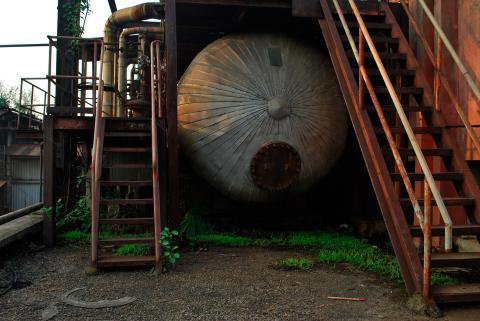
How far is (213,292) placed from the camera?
4.66 metres

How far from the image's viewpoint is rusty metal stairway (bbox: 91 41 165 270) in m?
5.40

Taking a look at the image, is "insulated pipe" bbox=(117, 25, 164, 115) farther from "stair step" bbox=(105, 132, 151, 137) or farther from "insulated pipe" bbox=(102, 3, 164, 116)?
"stair step" bbox=(105, 132, 151, 137)

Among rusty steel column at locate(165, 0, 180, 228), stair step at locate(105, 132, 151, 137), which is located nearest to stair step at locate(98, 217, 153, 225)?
rusty steel column at locate(165, 0, 180, 228)

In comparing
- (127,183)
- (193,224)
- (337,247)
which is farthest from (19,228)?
(337,247)

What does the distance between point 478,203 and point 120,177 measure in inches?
248

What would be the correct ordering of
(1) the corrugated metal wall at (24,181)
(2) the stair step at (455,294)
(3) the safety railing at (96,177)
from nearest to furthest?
(2) the stair step at (455,294)
(3) the safety railing at (96,177)
(1) the corrugated metal wall at (24,181)

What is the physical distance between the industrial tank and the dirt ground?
1.60 metres

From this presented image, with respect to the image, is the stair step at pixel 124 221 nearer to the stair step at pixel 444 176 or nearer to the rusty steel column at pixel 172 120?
the rusty steel column at pixel 172 120

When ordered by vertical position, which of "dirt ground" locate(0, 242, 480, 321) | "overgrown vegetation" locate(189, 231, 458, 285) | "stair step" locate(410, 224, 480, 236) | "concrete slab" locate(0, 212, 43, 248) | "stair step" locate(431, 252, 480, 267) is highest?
"stair step" locate(410, 224, 480, 236)

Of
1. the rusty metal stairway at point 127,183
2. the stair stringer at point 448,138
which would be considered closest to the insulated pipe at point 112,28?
the rusty metal stairway at point 127,183

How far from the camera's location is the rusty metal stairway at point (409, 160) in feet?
13.0

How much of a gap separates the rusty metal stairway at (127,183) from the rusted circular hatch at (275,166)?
1615mm

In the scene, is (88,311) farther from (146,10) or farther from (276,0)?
(146,10)

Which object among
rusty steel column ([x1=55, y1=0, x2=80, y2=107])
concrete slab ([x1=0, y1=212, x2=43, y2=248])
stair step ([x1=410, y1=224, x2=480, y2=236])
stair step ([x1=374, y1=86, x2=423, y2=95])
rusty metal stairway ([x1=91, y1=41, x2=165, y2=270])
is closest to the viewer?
stair step ([x1=410, y1=224, x2=480, y2=236])
